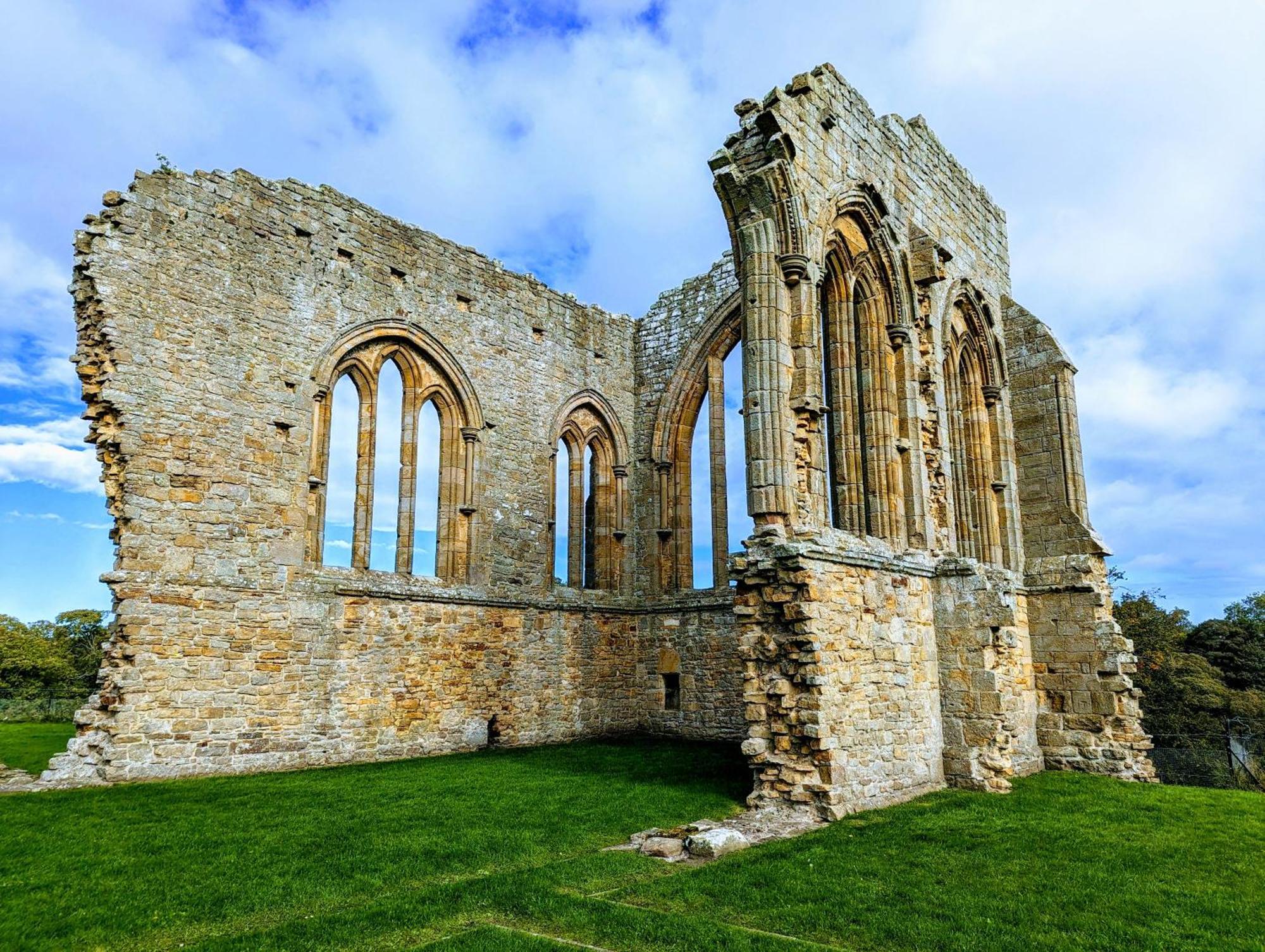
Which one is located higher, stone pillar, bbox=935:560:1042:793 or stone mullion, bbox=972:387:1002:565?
stone mullion, bbox=972:387:1002:565

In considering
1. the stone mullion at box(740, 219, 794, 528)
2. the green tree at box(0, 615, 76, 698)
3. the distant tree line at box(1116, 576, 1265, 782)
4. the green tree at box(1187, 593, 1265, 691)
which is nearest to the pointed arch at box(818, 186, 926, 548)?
the stone mullion at box(740, 219, 794, 528)

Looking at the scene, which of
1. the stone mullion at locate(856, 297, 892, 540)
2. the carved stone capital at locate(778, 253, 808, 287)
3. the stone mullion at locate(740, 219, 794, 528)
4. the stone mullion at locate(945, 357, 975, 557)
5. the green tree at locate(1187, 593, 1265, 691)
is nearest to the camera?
the stone mullion at locate(740, 219, 794, 528)

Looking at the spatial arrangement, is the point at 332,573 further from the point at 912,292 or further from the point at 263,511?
the point at 912,292

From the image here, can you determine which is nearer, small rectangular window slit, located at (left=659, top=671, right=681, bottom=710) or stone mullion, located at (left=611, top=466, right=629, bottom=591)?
small rectangular window slit, located at (left=659, top=671, right=681, bottom=710)

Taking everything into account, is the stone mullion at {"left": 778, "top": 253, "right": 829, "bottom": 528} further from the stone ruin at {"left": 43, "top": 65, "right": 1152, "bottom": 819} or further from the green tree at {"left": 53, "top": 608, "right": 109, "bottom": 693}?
the green tree at {"left": 53, "top": 608, "right": 109, "bottom": 693}

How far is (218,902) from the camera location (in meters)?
5.25

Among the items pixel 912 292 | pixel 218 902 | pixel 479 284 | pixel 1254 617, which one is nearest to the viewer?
pixel 218 902

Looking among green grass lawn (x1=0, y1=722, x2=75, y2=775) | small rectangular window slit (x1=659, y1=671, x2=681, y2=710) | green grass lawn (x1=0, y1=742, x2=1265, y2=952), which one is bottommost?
green grass lawn (x1=0, y1=742, x2=1265, y2=952)

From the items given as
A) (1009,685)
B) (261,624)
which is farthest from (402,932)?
(1009,685)

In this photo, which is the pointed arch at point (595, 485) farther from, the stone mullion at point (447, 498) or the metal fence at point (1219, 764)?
the metal fence at point (1219, 764)

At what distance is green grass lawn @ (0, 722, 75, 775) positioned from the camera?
1102 cm

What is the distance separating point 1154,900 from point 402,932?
4758mm

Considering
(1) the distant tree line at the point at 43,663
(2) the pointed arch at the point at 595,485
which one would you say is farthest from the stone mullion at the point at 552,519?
(1) the distant tree line at the point at 43,663

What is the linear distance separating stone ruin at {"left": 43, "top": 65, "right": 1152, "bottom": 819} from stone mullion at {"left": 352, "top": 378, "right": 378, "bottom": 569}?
1.8 inches
